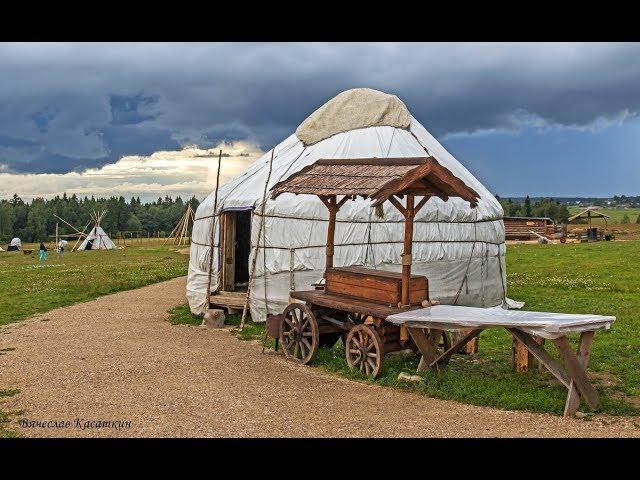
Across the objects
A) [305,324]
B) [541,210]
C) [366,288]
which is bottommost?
[305,324]

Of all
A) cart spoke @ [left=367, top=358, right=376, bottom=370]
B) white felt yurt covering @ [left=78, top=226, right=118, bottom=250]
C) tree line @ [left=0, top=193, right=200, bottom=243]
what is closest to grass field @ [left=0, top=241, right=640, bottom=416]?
cart spoke @ [left=367, top=358, right=376, bottom=370]

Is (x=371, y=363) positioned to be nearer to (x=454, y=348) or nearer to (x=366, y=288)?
(x=366, y=288)

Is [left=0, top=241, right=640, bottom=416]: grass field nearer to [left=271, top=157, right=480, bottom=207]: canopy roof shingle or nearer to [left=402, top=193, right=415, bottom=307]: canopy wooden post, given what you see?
[left=402, top=193, right=415, bottom=307]: canopy wooden post

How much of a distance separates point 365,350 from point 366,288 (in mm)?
1014

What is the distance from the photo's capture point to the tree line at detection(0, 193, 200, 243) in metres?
80.5

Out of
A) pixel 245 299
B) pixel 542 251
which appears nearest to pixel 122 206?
pixel 542 251

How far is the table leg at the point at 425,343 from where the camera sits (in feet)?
30.7

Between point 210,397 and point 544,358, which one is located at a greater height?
point 544,358

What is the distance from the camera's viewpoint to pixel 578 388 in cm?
805

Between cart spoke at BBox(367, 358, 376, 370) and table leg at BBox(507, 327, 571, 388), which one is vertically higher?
table leg at BBox(507, 327, 571, 388)

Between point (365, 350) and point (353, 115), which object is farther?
point (353, 115)

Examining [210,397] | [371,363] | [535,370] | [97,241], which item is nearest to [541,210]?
[97,241]

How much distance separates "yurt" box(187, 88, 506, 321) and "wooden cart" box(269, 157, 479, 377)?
10.4 feet

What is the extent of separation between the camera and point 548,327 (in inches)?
306
